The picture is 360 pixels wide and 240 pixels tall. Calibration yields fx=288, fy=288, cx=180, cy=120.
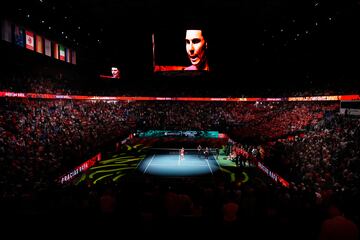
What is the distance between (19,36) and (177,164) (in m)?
17.7

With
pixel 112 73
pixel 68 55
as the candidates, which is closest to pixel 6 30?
pixel 68 55

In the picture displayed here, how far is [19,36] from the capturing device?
25.2m

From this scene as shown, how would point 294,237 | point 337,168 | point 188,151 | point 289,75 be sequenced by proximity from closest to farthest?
point 294,237, point 337,168, point 188,151, point 289,75

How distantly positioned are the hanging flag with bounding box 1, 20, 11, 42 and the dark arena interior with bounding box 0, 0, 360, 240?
0.53 feet

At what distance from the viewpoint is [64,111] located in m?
33.8

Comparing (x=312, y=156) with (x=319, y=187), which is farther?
(x=312, y=156)

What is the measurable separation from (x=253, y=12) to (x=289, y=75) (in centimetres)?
2447

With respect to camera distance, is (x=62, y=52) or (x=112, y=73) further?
(x=112, y=73)

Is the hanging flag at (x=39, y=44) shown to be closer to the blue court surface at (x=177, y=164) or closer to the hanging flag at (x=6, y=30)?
the hanging flag at (x=6, y=30)

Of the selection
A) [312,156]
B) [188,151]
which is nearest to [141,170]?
[188,151]

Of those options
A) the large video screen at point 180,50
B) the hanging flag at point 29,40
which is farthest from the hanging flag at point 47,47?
the large video screen at point 180,50

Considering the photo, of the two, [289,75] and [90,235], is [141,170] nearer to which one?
[90,235]

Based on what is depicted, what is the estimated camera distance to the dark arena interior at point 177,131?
558cm

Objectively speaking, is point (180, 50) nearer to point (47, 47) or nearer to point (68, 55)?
point (47, 47)
